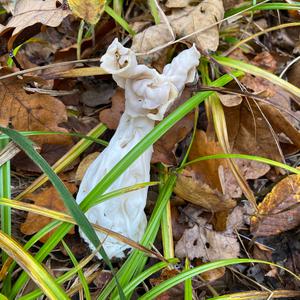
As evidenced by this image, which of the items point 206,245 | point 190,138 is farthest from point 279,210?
point 190,138

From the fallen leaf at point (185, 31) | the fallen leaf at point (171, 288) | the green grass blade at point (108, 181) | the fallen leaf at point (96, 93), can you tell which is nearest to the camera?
the green grass blade at point (108, 181)

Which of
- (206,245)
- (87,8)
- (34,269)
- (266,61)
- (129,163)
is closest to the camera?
(34,269)

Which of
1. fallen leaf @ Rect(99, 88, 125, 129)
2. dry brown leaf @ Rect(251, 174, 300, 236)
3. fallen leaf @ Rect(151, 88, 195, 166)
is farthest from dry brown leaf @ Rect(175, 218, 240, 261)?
fallen leaf @ Rect(99, 88, 125, 129)

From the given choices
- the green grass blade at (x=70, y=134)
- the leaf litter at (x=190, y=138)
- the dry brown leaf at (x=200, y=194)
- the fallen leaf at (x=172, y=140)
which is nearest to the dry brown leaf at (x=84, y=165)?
the leaf litter at (x=190, y=138)

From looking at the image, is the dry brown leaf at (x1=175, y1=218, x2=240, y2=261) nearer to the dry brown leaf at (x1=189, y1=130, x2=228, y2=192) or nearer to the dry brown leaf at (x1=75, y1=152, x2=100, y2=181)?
the dry brown leaf at (x1=189, y1=130, x2=228, y2=192)

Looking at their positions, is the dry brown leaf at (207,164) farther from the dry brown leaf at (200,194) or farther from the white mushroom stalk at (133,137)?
the white mushroom stalk at (133,137)

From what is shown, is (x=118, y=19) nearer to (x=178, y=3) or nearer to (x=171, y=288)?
(x=178, y=3)
